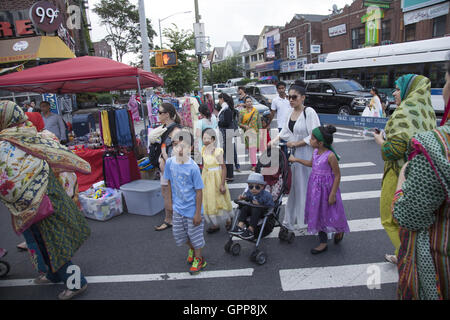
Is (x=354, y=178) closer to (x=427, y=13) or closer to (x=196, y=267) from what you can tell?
(x=196, y=267)

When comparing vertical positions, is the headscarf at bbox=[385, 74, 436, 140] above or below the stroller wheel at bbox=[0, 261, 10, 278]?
above

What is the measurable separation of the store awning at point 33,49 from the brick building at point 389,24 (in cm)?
2485

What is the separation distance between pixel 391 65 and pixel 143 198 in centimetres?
1483

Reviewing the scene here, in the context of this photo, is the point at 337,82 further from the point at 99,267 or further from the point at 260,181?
the point at 99,267

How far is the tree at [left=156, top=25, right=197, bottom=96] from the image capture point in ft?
53.0

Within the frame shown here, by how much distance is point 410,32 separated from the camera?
2553cm

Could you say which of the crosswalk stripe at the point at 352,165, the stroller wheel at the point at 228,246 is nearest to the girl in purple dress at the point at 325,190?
the stroller wheel at the point at 228,246

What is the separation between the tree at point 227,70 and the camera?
5091cm

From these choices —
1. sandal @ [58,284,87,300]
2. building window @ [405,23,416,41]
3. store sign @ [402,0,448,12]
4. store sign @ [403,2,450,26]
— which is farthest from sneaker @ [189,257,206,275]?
building window @ [405,23,416,41]

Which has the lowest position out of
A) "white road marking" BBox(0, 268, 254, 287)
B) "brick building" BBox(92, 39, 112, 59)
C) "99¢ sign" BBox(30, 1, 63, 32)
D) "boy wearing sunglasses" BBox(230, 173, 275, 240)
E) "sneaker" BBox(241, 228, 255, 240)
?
"white road marking" BBox(0, 268, 254, 287)

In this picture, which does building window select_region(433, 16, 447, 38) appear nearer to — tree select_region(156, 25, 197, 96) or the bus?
the bus

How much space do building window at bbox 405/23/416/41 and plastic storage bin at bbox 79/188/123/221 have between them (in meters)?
28.3

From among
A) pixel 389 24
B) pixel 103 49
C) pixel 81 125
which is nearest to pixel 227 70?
pixel 103 49
